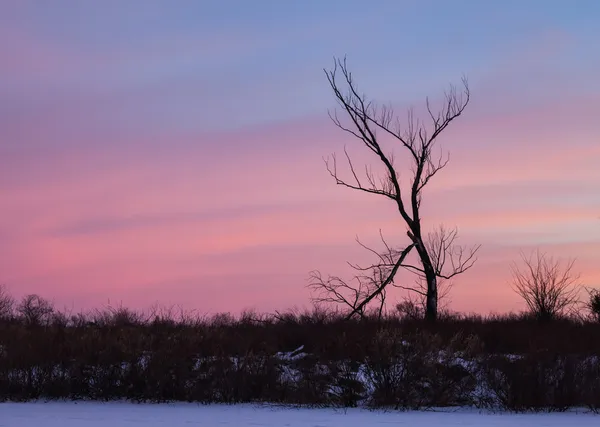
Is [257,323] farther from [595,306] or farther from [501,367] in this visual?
[595,306]

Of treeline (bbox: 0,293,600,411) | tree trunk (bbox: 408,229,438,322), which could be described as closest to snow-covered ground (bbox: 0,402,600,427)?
treeline (bbox: 0,293,600,411)

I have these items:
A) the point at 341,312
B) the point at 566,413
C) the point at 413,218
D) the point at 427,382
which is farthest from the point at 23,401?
the point at 413,218

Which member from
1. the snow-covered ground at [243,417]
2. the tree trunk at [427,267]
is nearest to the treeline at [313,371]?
the snow-covered ground at [243,417]

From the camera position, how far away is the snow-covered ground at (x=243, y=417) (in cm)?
1461

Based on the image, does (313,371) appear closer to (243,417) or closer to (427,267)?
(243,417)

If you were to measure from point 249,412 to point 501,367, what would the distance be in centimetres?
468

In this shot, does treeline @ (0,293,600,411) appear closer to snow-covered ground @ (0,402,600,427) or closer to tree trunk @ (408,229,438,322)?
snow-covered ground @ (0,402,600,427)

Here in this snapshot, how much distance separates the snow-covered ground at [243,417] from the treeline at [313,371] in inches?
15.7

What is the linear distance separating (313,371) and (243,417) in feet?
6.42

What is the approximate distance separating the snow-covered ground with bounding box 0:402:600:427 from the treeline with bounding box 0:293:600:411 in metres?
0.40

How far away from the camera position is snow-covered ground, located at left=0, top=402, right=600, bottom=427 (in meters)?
14.6

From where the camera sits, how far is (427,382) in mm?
16438

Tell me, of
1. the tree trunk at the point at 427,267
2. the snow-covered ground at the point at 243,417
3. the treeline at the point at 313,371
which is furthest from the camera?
the tree trunk at the point at 427,267

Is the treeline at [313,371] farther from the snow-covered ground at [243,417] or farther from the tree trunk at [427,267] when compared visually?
the tree trunk at [427,267]
